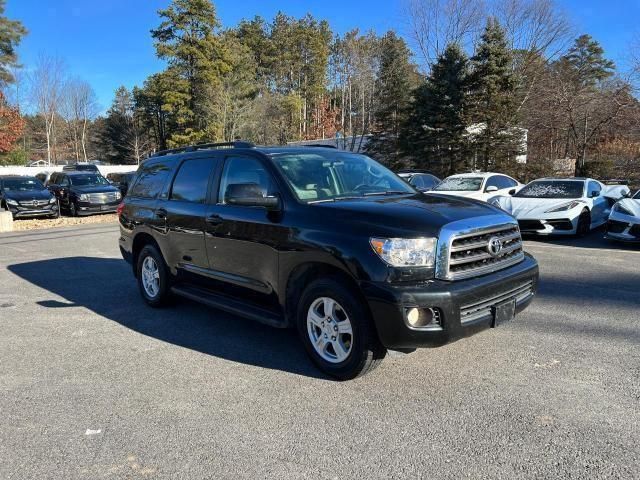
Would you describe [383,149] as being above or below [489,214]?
above

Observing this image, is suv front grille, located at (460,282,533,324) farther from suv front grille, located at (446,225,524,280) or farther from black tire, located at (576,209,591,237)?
black tire, located at (576,209,591,237)

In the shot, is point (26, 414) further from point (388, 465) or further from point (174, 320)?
point (388, 465)

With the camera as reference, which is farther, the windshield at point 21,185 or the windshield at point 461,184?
the windshield at point 21,185

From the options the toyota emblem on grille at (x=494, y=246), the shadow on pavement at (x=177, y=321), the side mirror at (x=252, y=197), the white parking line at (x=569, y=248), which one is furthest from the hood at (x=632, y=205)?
the side mirror at (x=252, y=197)

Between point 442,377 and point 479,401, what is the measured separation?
44 cm

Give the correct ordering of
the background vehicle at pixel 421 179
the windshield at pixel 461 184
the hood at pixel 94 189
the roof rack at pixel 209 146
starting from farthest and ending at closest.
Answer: the hood at pixel 94 189, the background vehicle at pixel 421 179, the windshield at pixel 461 184, the roof rack at pixel 209 146

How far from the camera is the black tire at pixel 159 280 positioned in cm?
582

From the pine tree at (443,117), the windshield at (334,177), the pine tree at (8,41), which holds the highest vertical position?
the pine tree at (8,41)

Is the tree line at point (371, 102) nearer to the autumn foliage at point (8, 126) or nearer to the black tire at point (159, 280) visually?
the autumn foliage at point (8, 126)

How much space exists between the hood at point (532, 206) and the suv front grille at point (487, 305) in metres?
7.44

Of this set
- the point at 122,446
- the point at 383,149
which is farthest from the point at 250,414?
the point at 383,149

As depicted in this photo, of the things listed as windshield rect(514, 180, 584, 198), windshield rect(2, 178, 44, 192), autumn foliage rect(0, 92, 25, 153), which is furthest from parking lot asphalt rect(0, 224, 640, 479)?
autumn foliage rect(0, 92, 25, 153)

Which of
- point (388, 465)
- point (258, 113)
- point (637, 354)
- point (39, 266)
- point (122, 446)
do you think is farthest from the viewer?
point (258, 113)

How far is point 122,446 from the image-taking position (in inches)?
120
